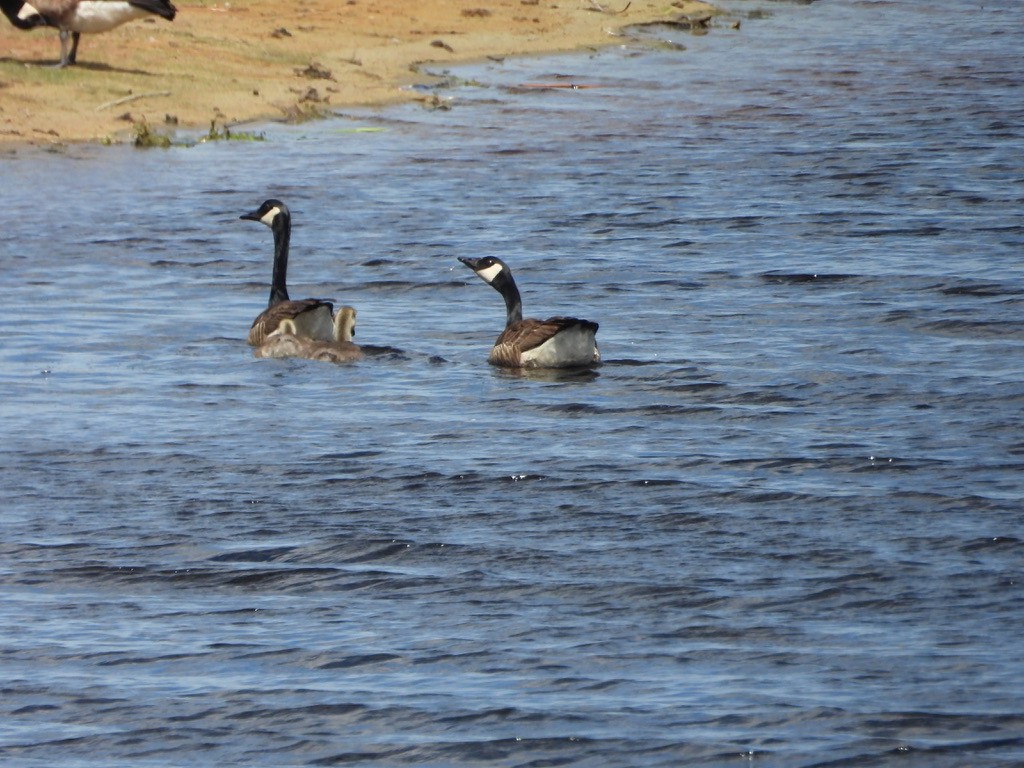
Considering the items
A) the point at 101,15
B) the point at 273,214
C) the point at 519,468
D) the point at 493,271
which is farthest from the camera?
the point at 101,15

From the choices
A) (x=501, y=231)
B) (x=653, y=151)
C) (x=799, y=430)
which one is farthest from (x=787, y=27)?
(x=799, y=430)

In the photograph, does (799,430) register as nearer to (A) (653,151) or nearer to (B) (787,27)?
(A) (653,151)

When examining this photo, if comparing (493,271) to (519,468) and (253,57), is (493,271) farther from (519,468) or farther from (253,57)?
(253,57)

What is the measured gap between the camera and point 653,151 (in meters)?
22.0

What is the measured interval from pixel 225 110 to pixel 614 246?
8.06 m

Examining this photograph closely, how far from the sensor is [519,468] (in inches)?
408

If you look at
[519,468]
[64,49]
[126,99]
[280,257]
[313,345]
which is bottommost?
[519,468]

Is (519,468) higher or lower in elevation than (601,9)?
lower

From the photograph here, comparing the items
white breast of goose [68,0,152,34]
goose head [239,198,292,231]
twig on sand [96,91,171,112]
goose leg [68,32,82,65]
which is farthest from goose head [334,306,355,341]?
goose leg [68,32,82,65]

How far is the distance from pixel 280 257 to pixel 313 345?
142 cm

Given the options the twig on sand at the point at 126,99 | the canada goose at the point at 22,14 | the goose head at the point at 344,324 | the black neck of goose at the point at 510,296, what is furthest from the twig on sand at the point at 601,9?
the goose head at the point at 344,324

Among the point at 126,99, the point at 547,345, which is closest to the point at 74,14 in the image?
the point at 126,99

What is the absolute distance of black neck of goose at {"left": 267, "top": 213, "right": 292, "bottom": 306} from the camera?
47.1 ft

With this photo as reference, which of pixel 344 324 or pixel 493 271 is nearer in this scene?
pixel 344 324
